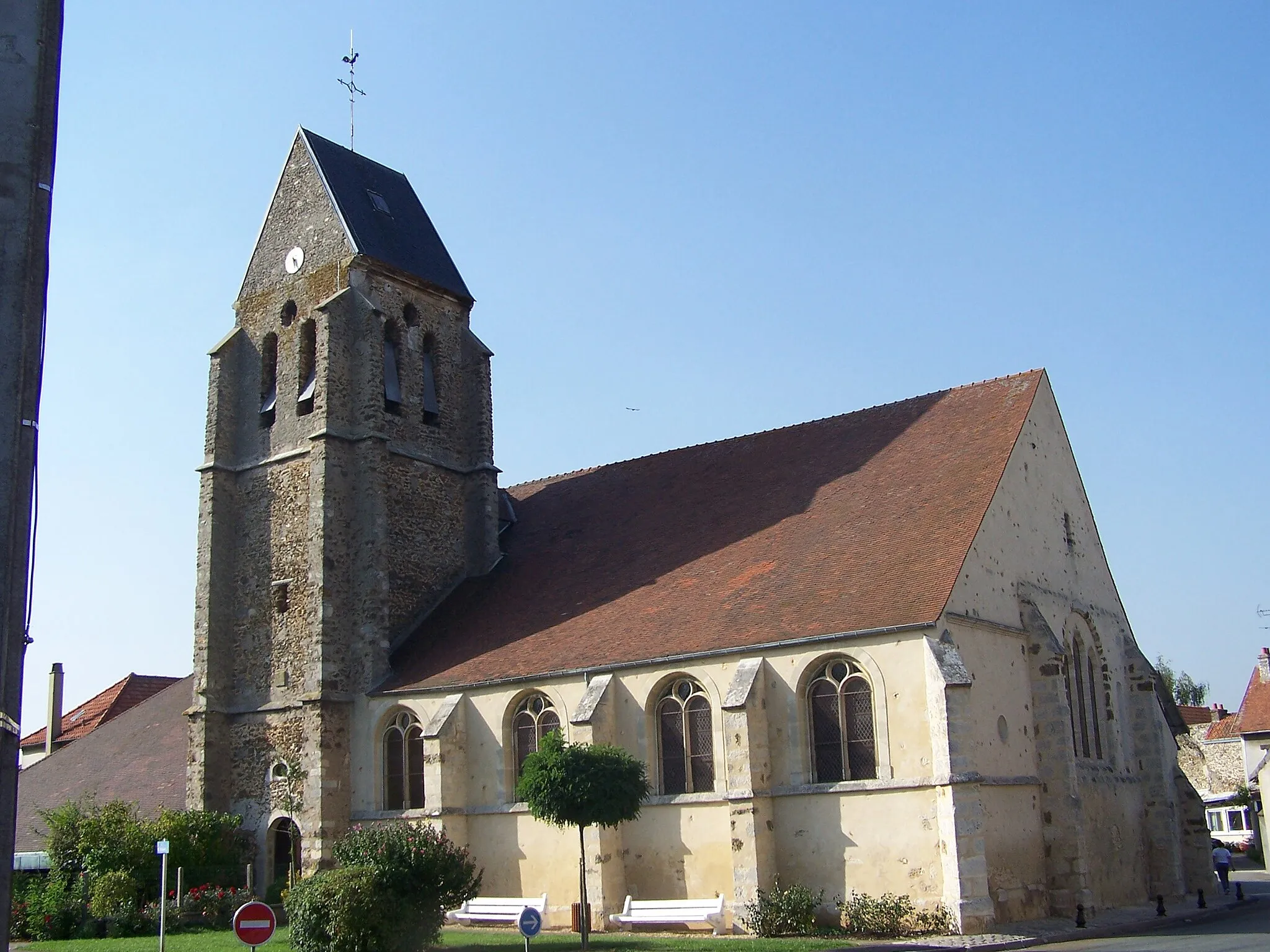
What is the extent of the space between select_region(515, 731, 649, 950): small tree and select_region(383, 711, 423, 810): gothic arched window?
637 cm

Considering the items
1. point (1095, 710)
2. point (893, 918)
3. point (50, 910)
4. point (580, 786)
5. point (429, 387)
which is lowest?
point (893, 918)

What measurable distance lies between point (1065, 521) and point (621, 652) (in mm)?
9177

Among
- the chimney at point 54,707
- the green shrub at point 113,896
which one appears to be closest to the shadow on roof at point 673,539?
the green shrub at point 113,896

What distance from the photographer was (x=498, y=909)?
70.9 ft

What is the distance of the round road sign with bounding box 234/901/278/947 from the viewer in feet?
41.5

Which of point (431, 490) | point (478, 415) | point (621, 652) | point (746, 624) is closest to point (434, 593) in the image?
point (431, 490)

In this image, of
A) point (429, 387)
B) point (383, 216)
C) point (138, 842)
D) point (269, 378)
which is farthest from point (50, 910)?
point (383, 216)

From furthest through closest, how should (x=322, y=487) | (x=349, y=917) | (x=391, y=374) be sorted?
(x=391, y=374) → (x=322, y=487) → (x=349, y=917)

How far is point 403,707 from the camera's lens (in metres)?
25.1

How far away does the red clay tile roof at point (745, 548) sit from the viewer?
68.0ft

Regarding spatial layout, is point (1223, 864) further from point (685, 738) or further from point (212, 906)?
point (212, 906)

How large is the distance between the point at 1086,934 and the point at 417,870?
981 cm

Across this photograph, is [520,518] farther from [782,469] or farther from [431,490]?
[782,469]

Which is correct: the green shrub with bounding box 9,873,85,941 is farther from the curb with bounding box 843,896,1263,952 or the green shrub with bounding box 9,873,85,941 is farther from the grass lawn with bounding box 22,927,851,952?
the curb with bounding box 843,896,1263,952
